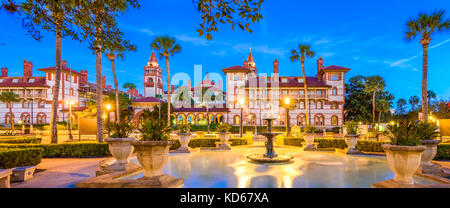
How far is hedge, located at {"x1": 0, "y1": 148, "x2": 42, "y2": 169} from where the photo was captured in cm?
814

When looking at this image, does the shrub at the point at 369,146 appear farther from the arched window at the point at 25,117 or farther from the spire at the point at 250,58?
the arched window at the point at 25,117

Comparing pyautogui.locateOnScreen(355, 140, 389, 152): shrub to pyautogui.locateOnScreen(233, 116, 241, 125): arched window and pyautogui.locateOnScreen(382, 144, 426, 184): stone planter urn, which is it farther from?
pyautogui.locateOnScreen(233, 116, 241, 125): arched window

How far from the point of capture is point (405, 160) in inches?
A: 197

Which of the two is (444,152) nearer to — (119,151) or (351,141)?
(351,141)

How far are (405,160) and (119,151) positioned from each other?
8.23 metres

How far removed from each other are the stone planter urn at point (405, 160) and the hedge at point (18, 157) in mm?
12870

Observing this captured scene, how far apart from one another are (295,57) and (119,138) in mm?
27043

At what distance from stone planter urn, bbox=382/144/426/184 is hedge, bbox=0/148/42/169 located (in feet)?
42.2

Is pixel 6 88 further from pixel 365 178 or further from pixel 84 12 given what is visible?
pixel 365 178

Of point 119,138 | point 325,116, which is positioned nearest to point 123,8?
point 119,138

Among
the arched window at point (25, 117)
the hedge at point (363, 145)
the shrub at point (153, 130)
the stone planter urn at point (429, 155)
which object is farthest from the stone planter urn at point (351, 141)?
the arched window at point (25, 117)

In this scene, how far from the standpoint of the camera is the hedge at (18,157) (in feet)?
26.7

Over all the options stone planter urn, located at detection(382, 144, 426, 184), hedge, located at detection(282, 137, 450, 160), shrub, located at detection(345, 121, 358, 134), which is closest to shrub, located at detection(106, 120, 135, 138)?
stone planter urn, located at detection(382, 144, 426, 184)
